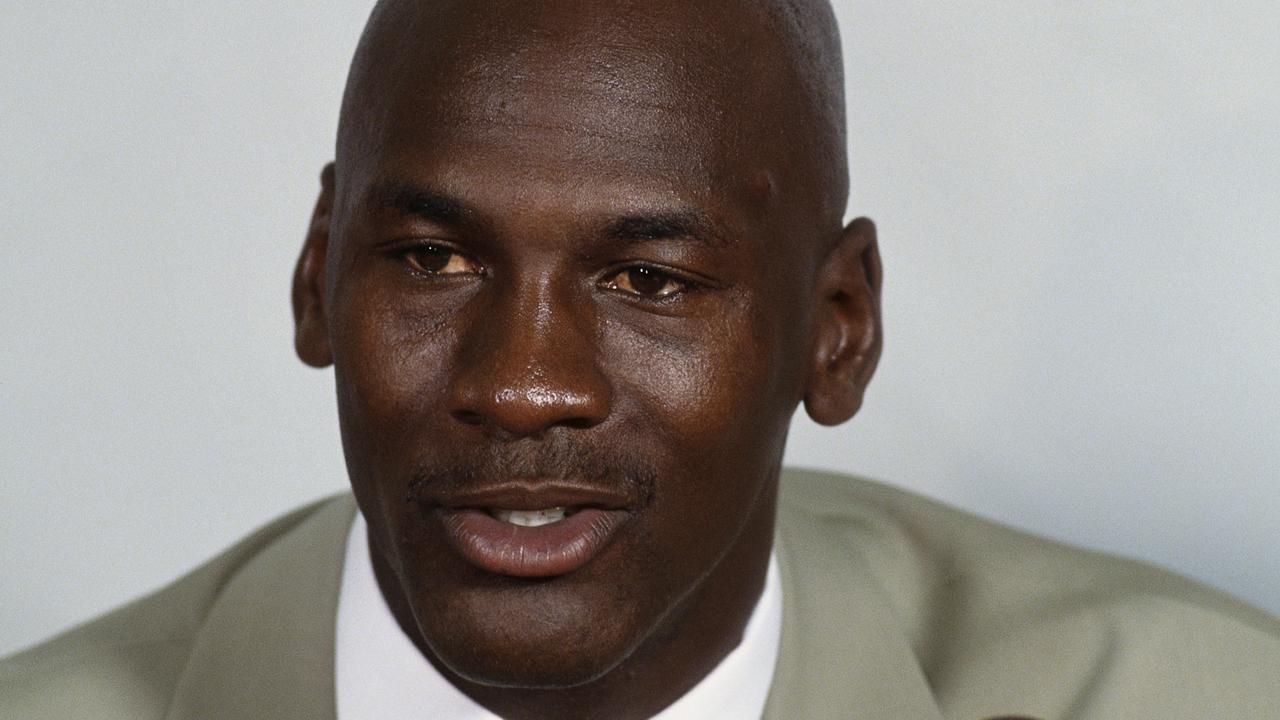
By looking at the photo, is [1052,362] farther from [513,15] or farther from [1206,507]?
[513,15]

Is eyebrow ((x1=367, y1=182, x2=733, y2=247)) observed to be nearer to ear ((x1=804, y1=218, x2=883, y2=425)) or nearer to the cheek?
the cheek

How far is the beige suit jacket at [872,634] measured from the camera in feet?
9.20

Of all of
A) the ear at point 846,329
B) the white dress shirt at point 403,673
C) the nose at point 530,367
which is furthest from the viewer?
the ear at point 846,329

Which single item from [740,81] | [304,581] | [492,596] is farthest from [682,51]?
[304,581]

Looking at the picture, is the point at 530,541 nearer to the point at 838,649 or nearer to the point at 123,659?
the point at 838,649

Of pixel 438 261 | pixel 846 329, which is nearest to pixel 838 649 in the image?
pixel 846 329

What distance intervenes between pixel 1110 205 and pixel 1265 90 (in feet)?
0.94

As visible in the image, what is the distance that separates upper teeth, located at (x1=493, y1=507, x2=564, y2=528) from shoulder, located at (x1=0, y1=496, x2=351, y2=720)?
1.69ft

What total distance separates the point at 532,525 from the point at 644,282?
0.27m

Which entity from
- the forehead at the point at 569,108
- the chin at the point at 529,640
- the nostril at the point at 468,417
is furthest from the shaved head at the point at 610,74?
the chin at the point at 529,640

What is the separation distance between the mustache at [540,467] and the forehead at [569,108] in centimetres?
25

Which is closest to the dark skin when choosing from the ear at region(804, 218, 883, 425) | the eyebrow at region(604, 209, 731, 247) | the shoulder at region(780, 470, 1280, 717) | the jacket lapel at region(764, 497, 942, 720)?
the eyebrow at region(604, 209, 731, 247)

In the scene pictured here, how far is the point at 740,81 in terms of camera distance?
259 centimetres

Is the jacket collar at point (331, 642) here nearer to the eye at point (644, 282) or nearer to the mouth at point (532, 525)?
the mouth at point (532, 525)
